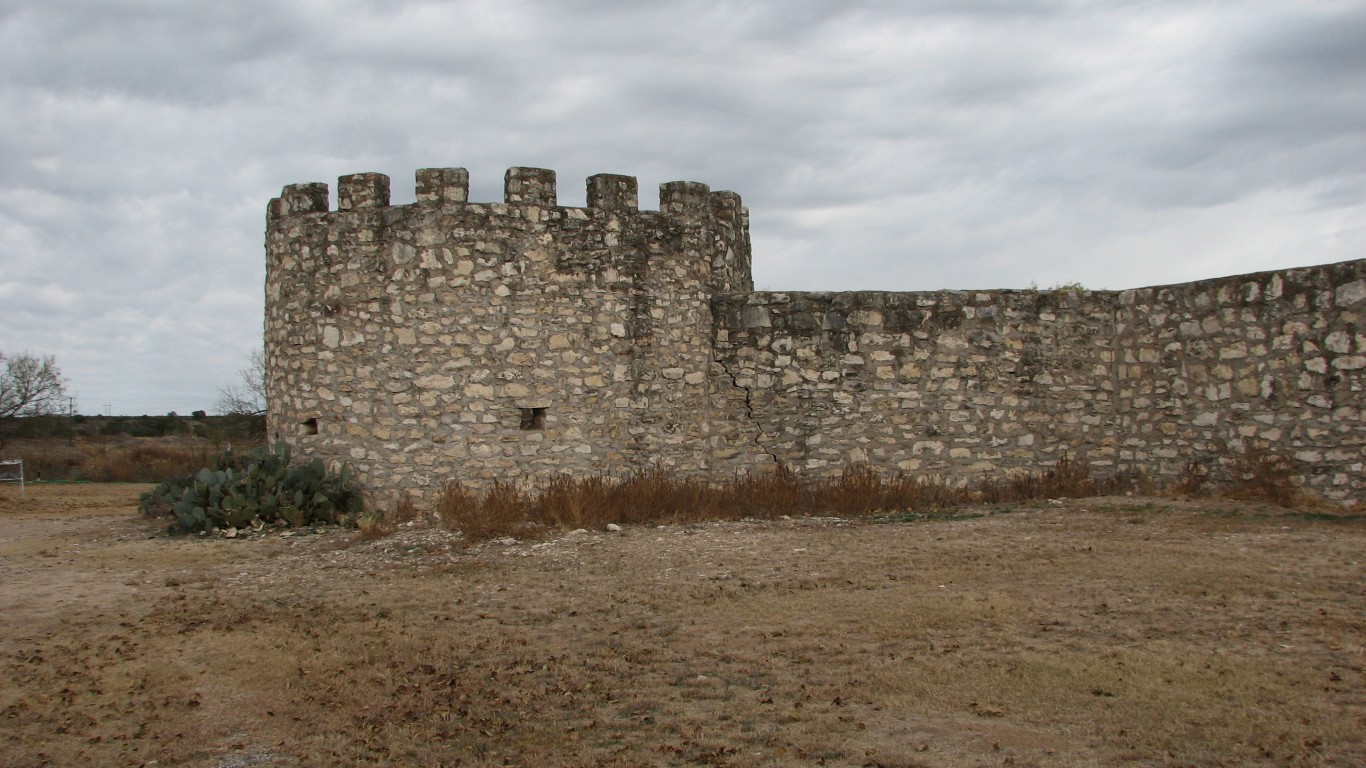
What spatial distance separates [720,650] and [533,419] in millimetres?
5567

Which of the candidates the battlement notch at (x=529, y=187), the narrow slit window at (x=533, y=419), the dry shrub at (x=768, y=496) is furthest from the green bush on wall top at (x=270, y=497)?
the dry shrub at (x=768, y=496)

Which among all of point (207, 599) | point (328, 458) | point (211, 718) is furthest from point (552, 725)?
point (328, 458)

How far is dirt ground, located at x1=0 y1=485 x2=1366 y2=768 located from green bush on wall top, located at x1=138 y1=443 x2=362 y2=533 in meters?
1.32

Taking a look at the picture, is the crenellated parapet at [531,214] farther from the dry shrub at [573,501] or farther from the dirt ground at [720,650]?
the dirt ground at [720,650]

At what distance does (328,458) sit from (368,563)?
8.41 feet

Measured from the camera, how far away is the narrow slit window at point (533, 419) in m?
10.9

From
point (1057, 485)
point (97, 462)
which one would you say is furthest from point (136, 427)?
point (1057, 485)

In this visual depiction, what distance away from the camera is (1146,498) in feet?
35.3

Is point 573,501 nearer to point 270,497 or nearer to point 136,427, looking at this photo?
point 270,497

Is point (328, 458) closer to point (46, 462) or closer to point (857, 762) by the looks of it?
point (857, 762)

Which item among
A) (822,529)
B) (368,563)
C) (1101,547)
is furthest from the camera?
(822,529)

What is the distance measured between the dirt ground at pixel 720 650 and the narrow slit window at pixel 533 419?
166 cm

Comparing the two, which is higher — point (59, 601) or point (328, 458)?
point (328, 458)

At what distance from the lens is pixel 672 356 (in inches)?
440
